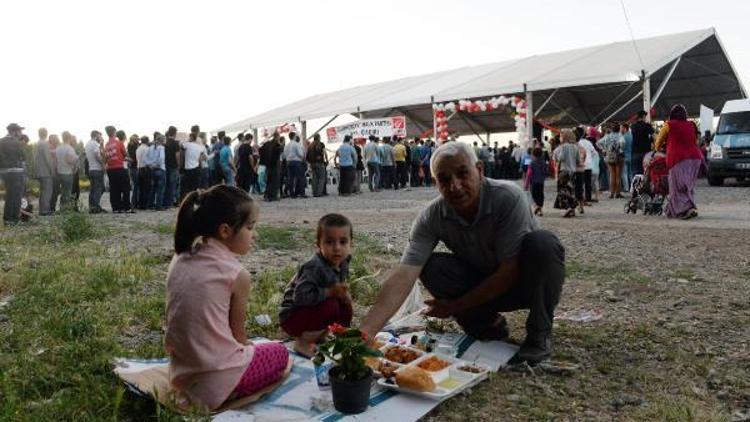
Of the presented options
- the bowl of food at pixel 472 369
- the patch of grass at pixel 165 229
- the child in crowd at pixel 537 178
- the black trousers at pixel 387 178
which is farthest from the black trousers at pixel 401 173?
the bowl of food at pixel 472 369

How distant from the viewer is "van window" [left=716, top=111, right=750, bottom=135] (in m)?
15.7

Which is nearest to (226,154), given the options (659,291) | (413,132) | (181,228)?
(659,291)

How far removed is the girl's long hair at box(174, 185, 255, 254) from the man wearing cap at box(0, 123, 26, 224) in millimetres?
8686

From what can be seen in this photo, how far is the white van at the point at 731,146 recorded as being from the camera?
15.4 metres

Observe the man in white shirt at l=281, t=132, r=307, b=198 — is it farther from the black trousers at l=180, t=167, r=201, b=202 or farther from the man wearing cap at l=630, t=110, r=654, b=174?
the man wearing cap at l=630, t=110, r=654, b=174

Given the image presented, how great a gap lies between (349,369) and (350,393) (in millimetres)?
103

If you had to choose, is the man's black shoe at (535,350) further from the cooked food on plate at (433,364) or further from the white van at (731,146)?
the white van at (731,146)

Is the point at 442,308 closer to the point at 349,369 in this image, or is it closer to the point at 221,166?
the point at 349,369

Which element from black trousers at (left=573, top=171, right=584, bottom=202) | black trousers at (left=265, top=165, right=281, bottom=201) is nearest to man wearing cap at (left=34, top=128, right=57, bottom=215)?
black trousers at (left=265, top=165, right=281, bottom=201)

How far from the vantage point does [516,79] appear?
19391mm

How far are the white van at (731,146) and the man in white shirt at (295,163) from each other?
33.7 ft

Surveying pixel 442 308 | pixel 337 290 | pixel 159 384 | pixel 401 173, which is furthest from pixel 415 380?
pixel 401 173

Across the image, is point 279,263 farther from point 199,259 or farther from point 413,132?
point 413,132

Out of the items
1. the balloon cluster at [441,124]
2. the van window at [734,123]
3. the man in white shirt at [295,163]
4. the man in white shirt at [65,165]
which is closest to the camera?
the man in white shirt at [65,165]
